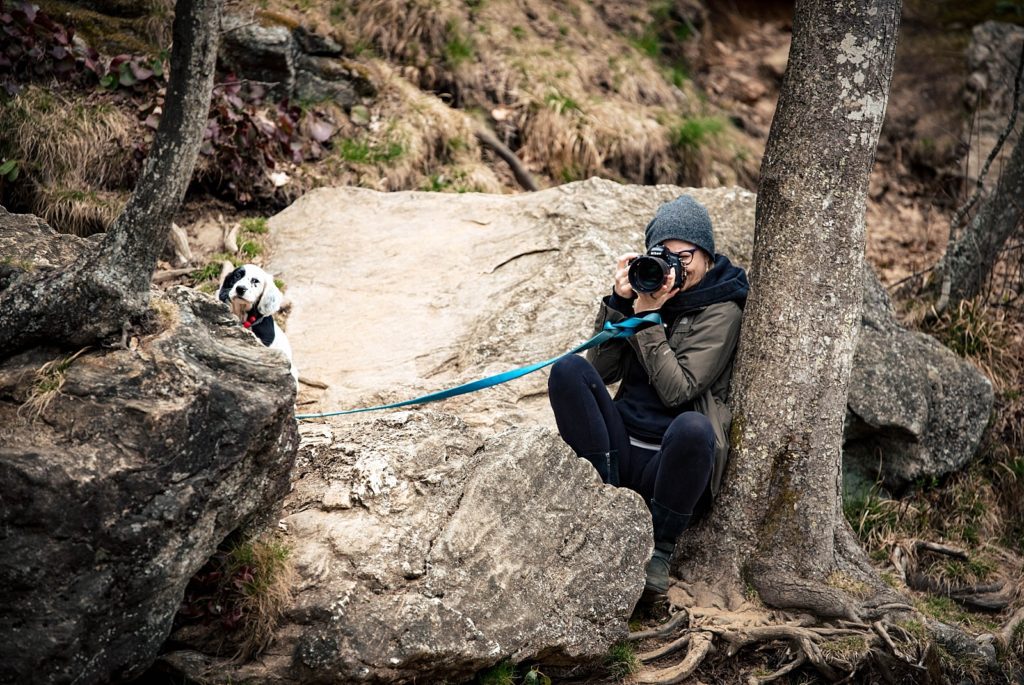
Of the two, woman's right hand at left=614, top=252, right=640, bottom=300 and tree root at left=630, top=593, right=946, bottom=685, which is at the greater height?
woman's right hand at left=614, top=252, right=640, bottom=300

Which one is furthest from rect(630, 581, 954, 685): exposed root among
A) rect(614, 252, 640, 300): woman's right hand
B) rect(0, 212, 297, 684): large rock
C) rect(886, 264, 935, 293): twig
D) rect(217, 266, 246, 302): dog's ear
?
rect(886, 264, 935, 293): twig

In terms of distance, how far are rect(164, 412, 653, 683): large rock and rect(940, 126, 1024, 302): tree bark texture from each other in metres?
4.15

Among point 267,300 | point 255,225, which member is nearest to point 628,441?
point 267,300

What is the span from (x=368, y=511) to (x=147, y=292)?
3.90 ft

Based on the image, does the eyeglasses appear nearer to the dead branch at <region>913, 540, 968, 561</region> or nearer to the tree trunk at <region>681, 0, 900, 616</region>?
the tree trunk at <region>681, 0, 900, 616</region>

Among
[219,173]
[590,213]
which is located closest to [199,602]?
[590,213]

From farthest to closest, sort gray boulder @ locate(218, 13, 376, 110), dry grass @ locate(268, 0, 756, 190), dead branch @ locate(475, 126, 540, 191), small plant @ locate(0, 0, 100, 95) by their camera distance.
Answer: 1. dead branch @ locate(475, 126, 540, 191)
2. dry grass @ locate(268, 0, 756, 190)
3. gray boulder @ locate(218, 13, 376, 110)
4. small plant @ locate(0, 0, 100, 95)

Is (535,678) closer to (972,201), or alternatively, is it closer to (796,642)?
(796,642)

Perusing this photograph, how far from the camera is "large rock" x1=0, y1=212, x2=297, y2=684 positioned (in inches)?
126

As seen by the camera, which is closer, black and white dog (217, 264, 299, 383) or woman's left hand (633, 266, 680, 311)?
woman's left hand (633, 266, 680, 311)

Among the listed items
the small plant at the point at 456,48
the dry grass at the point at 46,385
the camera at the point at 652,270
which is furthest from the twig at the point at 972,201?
the dry grass at the point at 46,385

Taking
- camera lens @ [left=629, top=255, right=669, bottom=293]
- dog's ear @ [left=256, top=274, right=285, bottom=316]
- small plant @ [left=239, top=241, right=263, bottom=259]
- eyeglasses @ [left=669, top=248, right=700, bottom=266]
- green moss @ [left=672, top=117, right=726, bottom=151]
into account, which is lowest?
small plant @ [left=239, top=241, right=263, bottom=259]

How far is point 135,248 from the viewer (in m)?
3.60

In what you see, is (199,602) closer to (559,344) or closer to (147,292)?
(147,292)
